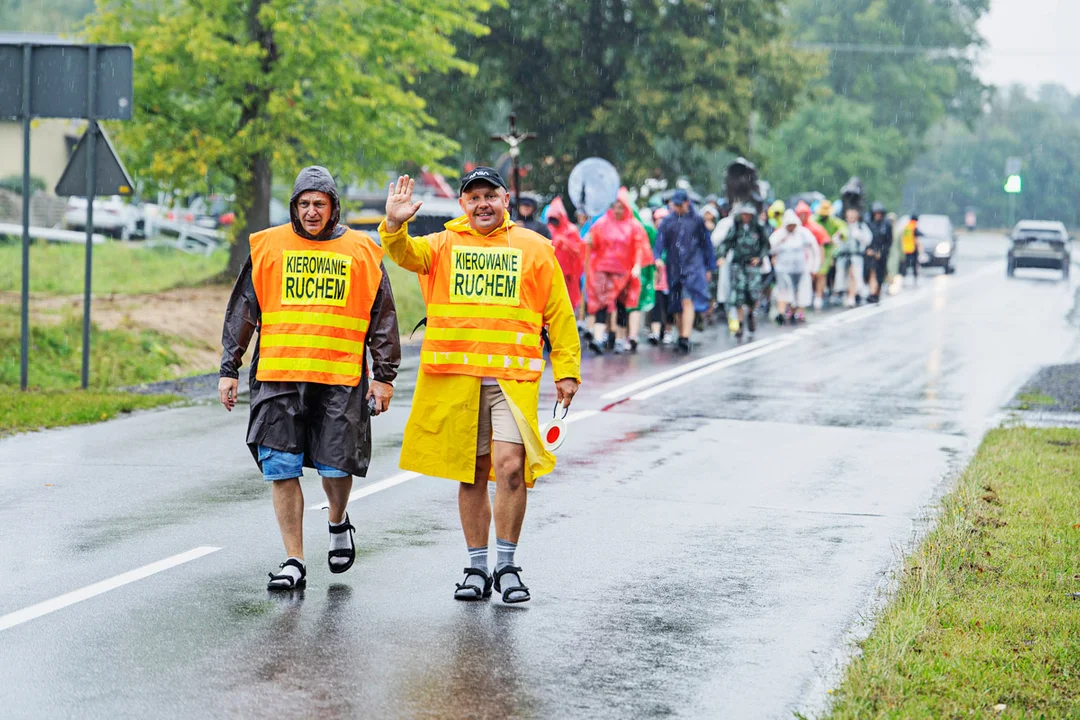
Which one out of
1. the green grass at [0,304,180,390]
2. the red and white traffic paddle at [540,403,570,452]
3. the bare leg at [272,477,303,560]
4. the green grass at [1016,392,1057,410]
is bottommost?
the green grass at [0,304,180,390]

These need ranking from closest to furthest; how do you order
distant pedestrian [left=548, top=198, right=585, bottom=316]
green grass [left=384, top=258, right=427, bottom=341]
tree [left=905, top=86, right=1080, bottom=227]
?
distant pedestrian [left=548, top=198, right=585, bottom=316] → green grass [left=384, top=258, right=427, bottom=341] → tree [left=905, top=86, right=1080, bottom=227]

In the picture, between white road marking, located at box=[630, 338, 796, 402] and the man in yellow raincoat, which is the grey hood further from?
white road marking, located at box=[630, 338, 796, 402]

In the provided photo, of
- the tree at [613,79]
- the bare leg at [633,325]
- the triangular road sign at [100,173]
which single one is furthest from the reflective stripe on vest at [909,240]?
the triangular road sign at [100,173]

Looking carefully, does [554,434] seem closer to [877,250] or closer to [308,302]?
[308,302]

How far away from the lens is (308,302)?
6953 millimetres

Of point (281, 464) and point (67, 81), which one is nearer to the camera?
point (281, 464)

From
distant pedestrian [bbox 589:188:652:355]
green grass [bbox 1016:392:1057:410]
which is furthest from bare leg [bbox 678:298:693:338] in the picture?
green grass [bbox 1016:392:1057:410]

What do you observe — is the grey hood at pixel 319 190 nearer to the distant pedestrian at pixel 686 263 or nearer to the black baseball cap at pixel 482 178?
the black baseball cap at pixel 482 178

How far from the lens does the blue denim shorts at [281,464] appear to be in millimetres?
6902

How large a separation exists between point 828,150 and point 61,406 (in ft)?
201

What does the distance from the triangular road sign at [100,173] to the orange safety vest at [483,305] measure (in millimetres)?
8064

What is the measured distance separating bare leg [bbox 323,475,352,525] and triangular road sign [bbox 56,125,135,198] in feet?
25.7

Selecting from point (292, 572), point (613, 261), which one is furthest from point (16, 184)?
point (292, 572)

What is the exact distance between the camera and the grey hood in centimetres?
685
